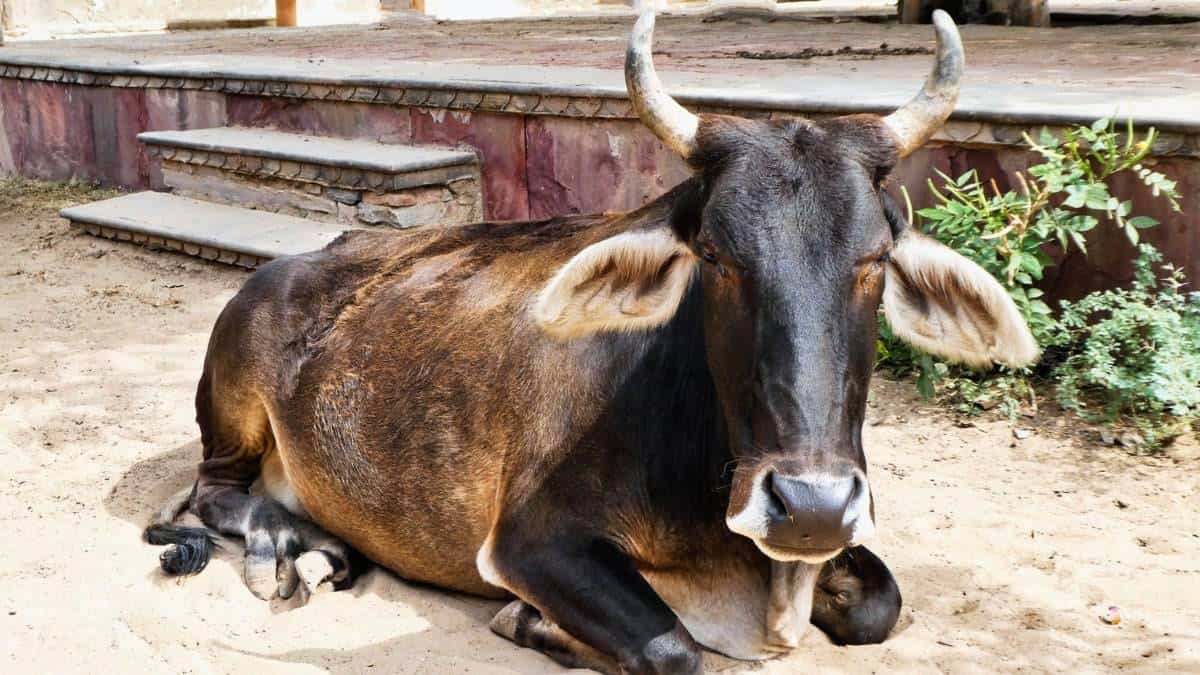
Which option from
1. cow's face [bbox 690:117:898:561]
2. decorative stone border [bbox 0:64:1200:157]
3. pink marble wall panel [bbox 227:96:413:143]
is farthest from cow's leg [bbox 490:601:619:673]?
pink marble wall panel [bbox 227:96:413:143]

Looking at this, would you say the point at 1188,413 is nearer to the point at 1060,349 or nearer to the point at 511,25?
the point at 1060,349

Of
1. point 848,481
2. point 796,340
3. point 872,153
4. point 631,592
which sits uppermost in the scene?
point 872,153

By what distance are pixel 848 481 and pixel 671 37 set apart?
9.67 meters

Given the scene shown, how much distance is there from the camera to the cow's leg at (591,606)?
10.3 ft

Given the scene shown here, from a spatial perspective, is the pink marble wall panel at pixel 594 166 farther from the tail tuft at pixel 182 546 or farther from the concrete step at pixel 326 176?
the tail tuft at pixel 182 546

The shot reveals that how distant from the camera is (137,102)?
9.34 metres

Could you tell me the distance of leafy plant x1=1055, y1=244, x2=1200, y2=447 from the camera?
460 centimetres

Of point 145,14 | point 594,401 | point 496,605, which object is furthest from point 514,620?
point 145,14

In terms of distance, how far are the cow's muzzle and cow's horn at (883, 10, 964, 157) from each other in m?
0.83

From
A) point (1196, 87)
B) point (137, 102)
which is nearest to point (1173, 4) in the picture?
point (1196, 87)

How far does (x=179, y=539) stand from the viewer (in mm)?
4246

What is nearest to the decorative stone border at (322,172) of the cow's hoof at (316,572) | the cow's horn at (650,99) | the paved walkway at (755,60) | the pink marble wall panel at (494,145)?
the pink marble wall panel at (494,145)

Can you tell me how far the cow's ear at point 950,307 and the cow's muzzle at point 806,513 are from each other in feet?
2.11

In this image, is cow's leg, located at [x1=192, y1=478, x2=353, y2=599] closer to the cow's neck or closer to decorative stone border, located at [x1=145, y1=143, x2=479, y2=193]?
the cow's neck
